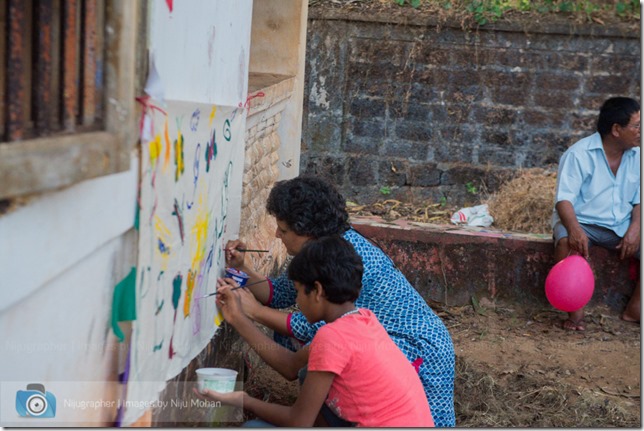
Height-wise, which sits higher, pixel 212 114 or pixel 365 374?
pixel 212 114

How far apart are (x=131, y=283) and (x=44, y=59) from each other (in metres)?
0.79

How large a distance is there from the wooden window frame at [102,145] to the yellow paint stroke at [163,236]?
1.23ft

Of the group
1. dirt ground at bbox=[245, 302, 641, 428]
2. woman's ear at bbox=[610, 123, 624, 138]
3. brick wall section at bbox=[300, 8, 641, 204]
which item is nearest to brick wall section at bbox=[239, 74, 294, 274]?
dirt ground at bbox=[245, 302, 641, 428]

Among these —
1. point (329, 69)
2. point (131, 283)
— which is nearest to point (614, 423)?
point (131, 283)

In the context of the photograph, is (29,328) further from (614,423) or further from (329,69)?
(329,69)

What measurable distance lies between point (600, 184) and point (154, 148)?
13.9 feet

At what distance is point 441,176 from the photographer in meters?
9.33

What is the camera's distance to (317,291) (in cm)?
293

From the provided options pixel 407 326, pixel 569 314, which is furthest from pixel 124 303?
pixel 569 314

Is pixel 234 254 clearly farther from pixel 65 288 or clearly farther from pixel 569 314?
pixel 569 314

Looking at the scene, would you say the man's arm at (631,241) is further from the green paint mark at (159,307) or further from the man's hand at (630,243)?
the green paint mark at (159,307)

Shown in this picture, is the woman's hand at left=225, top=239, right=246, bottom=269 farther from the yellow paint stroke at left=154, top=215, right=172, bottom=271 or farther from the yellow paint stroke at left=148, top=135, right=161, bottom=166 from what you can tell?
the yellow paint stroke at left=148, top=135, right=161, bottom=166

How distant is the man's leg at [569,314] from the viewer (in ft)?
19.2

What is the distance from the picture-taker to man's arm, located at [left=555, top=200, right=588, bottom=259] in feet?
18.7
